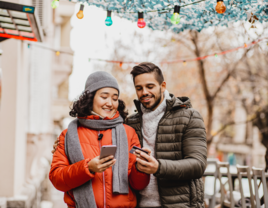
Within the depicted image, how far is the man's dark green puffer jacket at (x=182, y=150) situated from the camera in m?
2.41

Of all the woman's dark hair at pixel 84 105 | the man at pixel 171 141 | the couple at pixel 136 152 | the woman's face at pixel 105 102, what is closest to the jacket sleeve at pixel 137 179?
the couple at pixel 136 152

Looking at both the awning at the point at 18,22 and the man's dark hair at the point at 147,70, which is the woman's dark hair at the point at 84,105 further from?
the awning at the point at 18,22

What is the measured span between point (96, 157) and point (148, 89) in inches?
31.0

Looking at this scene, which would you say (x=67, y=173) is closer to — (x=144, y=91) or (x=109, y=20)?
(x=144, y=91)

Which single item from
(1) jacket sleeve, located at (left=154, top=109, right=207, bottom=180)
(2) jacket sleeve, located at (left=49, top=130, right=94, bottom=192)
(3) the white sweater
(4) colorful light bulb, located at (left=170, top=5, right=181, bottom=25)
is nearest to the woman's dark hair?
(2) jacket sleeve, located at (left=49, top=130, right=94, bottom=192)

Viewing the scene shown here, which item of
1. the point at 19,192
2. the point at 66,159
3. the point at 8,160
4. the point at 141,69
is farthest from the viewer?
the point at 19,192

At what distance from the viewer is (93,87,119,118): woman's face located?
103 inches

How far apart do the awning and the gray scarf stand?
53.2 inches

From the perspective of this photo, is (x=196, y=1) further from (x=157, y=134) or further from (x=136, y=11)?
(x=157, y=134)

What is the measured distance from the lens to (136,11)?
3.24m

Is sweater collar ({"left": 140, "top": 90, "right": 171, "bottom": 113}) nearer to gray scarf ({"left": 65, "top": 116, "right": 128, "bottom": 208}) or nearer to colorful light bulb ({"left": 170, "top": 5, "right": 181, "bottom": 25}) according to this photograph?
gray scarf ({"left": 65, "top": 116, "right": 128, "bottom": 208})

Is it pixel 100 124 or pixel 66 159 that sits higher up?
pixel 100 124

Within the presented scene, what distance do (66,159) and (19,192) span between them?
3.94 metres

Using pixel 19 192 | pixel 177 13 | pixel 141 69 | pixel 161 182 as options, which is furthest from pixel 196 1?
pixel 19 192
